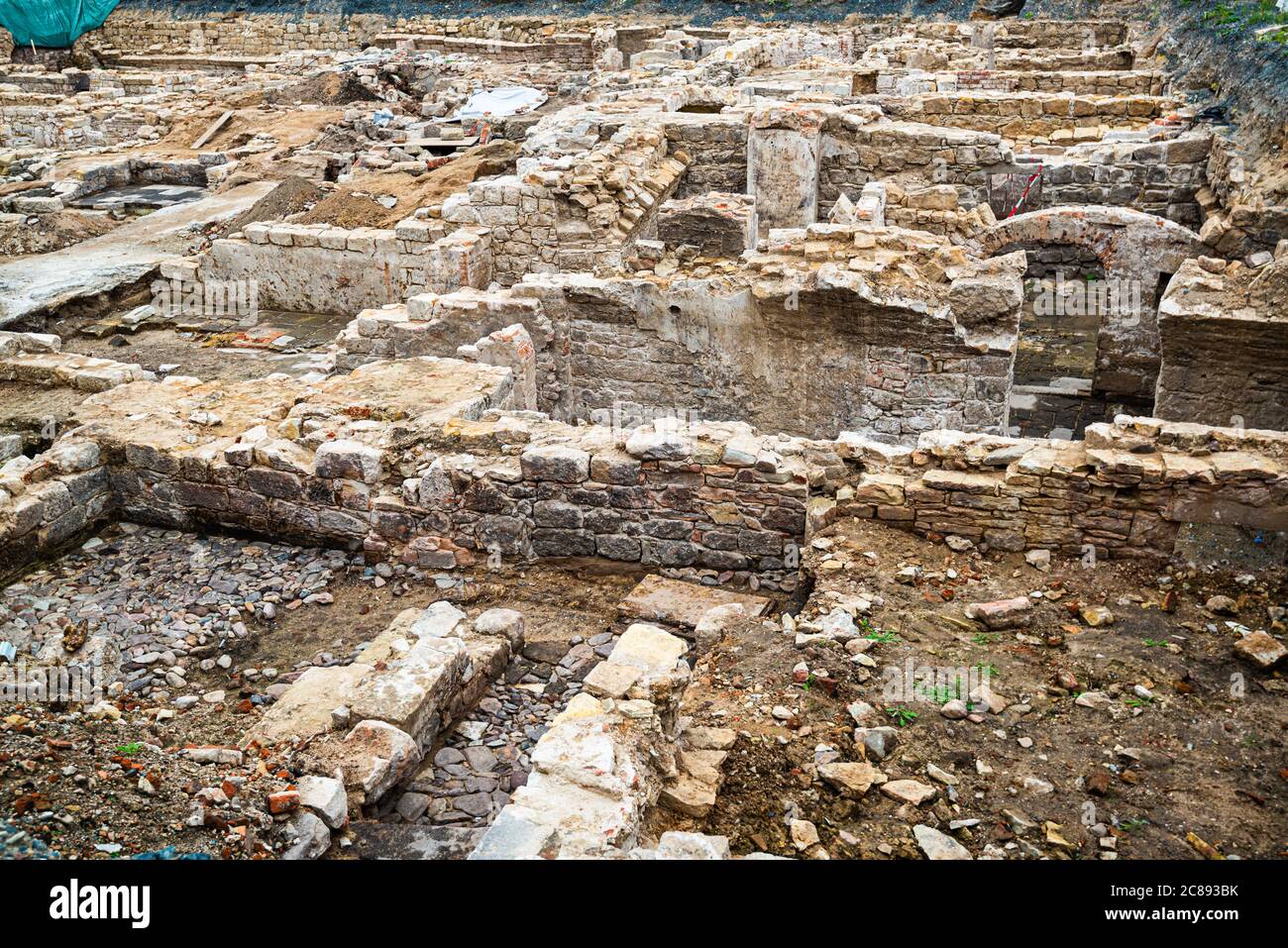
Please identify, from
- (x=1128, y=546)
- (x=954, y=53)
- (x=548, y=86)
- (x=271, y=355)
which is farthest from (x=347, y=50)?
(x=1128, y=546)

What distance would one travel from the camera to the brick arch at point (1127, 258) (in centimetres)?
991

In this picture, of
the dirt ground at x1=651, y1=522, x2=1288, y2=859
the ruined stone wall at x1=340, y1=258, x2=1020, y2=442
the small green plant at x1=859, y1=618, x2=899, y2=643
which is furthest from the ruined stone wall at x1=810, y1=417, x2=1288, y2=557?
the ruined stone wall at x1=340, y1=258, x2=1020, y2=442

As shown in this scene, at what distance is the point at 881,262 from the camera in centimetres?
798

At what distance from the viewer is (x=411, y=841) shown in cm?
416

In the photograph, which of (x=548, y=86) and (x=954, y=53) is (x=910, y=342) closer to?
(x=954, y=53)

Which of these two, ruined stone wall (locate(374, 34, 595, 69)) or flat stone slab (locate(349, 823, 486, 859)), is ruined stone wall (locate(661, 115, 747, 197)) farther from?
ruined stone wall (locate(374, 34, 595, 69))

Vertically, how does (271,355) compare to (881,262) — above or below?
below

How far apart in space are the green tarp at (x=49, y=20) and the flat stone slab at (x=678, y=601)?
1196 inches

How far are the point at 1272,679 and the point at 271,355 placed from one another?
9188 mm

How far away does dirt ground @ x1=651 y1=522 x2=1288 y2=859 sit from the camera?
13.1ft

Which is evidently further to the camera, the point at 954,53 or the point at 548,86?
the point at 548,86
